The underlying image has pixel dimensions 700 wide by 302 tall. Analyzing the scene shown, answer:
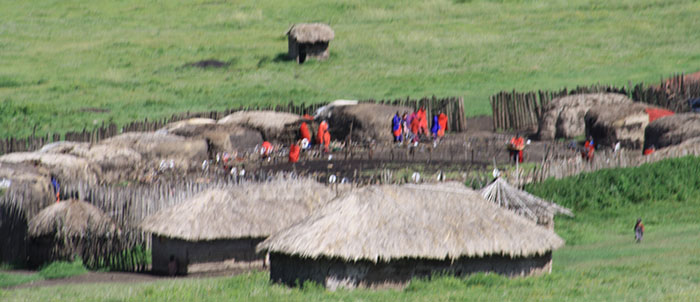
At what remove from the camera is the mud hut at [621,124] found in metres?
30.6

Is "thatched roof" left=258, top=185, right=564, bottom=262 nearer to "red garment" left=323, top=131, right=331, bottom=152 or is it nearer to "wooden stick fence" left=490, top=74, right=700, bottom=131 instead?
"red garment" left=323, top=131, right=331, bottom=152

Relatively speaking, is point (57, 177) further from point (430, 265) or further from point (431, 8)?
point (431, 8)

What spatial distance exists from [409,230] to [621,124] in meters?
16.1

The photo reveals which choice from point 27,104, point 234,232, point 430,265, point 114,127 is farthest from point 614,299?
point 27,104

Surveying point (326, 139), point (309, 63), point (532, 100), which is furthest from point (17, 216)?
point (309, 63)

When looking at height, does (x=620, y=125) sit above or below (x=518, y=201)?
above

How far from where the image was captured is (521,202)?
831 inches

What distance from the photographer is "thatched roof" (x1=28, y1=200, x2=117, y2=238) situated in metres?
21.6

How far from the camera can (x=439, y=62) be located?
159 ft

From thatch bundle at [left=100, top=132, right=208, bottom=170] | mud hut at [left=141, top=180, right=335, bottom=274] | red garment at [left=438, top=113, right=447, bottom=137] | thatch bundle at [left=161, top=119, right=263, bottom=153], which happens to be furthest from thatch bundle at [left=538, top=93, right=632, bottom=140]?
mud hut at [left=141, top=180, right=335, bottom=274]

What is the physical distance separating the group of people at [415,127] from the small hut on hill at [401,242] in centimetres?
1692

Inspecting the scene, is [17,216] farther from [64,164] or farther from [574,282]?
[574,282]

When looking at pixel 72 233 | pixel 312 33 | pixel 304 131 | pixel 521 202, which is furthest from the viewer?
pixel 312 33

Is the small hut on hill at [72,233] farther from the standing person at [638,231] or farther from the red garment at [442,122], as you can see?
the red garment at [442,122]
